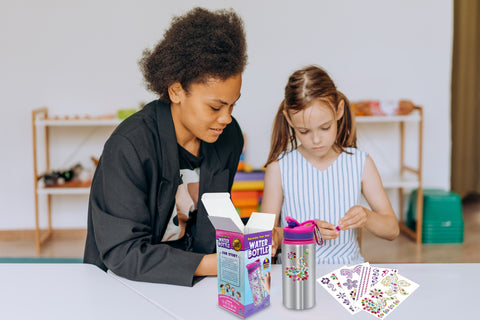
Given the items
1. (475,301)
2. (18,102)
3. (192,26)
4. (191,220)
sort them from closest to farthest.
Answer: (475,301), (192,26), (191,220), (18,102)

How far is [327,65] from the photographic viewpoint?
3316 millimetres

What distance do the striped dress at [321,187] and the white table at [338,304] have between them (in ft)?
1.47

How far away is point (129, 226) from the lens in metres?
1.09

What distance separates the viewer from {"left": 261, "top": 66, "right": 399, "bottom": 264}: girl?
142cm

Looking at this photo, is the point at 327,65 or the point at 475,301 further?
the point at 327,65

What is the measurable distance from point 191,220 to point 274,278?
44cm

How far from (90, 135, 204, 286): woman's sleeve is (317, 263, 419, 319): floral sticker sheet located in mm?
294

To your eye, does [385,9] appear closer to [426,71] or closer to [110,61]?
[426,71]

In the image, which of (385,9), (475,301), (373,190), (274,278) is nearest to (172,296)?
(274,278)

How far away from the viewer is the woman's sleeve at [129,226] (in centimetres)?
104

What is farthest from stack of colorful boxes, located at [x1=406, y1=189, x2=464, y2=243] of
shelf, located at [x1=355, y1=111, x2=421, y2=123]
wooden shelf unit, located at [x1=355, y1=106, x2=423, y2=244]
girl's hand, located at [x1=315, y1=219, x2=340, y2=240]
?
girl's hand, located at [x1=315, y1=219, x2=340, y2=240]

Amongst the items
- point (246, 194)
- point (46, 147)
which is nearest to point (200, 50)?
point (246, 194)

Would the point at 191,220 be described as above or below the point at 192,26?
below

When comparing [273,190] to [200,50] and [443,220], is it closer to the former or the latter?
[200,50]
